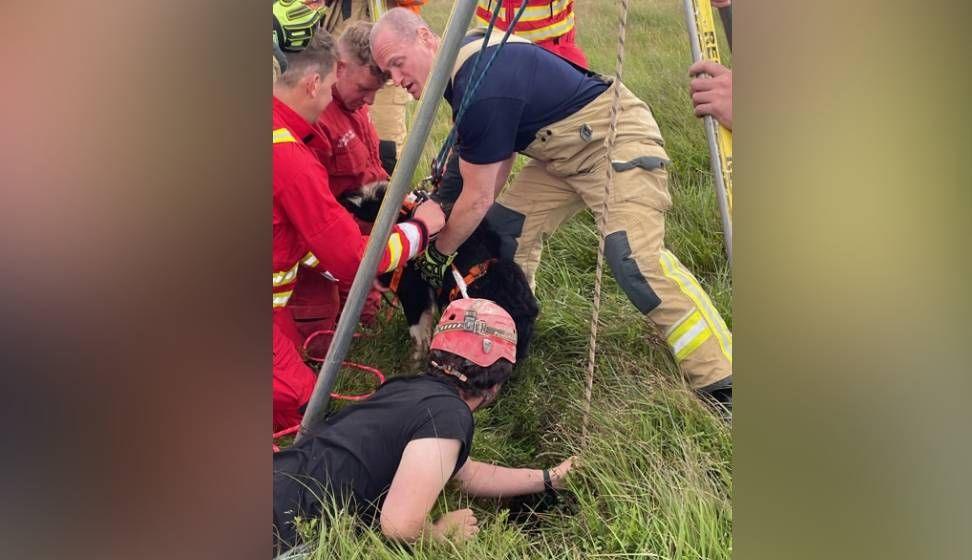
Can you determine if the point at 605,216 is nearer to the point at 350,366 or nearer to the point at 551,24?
the point at 350,366

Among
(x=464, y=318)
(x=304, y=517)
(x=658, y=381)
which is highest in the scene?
(x=464, y=318)

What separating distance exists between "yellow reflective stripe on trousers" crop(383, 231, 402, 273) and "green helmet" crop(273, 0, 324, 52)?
0.64m

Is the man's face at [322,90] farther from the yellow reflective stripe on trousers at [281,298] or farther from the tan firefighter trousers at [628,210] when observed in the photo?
the tan firefighter trousers at [628,210]

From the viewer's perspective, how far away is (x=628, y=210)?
301 centimetres

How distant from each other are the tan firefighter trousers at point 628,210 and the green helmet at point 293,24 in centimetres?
86

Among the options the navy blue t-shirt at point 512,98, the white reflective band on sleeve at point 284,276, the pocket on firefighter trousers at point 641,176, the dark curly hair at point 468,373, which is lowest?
the dark curly hair at point 468,373

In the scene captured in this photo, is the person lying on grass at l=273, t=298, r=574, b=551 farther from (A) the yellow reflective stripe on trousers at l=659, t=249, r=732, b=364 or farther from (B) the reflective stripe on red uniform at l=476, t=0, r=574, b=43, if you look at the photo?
(B) the reflective stripe on red uniform at l=476, t=0, r=574, b=43

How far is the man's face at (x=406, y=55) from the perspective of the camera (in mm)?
2998

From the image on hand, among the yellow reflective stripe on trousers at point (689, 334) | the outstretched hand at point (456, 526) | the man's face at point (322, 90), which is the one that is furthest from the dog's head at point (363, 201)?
the outstretched hand at point (456, 526)
